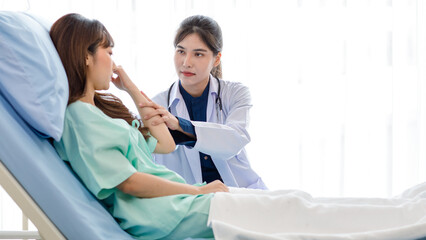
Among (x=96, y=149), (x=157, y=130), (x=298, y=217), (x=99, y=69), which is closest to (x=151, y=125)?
(x=157, y=130)

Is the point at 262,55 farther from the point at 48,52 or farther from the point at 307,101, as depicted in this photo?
the point at 48,52

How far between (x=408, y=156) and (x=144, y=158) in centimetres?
229

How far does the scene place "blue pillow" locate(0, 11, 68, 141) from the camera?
1135 mm

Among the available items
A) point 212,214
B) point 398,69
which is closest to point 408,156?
point 398,69

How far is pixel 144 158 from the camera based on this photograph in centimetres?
143

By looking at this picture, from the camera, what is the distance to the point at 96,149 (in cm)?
122

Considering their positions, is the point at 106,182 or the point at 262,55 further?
the point at 262,55

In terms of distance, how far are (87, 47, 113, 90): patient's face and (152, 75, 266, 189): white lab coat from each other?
0.65m

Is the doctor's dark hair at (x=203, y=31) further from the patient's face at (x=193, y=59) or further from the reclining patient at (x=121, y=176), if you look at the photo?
the reclining patient at (x=121, y=176)

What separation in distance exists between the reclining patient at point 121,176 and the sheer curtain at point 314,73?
1748mm

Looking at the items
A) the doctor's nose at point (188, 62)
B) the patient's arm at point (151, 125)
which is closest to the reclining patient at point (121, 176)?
the patient's arm at point (151, 125)

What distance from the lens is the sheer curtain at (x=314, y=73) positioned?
3117 millimetres

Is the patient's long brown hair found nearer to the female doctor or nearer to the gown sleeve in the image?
the gown sleeve

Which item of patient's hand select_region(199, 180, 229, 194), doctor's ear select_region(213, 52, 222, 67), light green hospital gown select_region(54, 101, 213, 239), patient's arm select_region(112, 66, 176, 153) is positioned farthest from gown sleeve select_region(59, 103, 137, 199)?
doctor's ear select_region(213, 52, 222, 67)
